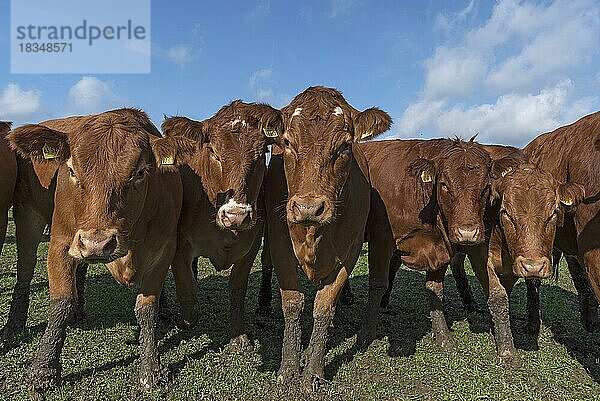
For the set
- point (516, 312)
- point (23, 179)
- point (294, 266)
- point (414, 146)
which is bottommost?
point (516, 312)

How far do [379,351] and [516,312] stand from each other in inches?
156

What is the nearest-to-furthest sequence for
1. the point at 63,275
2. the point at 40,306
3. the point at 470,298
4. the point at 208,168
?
the point at 63,275
the point at 208,168
the point at 40,306
the point at 470,298

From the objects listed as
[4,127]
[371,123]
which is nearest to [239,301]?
[371,123]

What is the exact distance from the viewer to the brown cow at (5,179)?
6.58 m

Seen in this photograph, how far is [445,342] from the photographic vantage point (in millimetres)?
7199

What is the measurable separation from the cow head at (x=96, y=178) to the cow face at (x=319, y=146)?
153cm

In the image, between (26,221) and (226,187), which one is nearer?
(226,187)

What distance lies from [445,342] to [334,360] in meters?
1.75

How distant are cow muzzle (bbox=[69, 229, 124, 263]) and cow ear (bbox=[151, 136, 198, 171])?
1.10 metres

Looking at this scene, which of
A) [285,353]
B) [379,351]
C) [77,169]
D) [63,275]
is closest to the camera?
[77,169]

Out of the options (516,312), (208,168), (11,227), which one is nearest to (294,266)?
(208,168)

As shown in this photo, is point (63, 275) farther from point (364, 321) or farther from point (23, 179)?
point (364, 321)

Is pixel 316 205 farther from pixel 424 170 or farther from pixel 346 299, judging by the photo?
pixel 346 299

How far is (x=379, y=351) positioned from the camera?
6.91 meters
